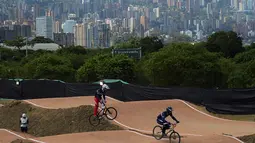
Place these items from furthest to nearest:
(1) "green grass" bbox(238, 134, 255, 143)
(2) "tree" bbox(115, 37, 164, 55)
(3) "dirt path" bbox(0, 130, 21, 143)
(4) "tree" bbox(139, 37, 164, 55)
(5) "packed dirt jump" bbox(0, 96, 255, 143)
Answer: (4) "tree" bbox(139, 37, 164, 55) < (2) "tree" bbox(115, 37, 164, 55) < (3) "dirt path" bbox(0, 130, 21, 143) < (5) "packed dirt jump" bbox(0, 96, 255, 143) < (1) "green grass" bbox(238, 134, 255, 143)

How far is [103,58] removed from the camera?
51438mm

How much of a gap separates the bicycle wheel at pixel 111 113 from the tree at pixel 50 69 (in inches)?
1129

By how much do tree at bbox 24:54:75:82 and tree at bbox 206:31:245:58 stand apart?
36.0 meters

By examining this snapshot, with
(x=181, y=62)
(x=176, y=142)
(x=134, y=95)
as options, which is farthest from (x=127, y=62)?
(x=176, y=142)

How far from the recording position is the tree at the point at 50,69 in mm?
50750

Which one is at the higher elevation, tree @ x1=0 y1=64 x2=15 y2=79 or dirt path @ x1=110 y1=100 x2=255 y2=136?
dirt path @ x1=110 y1=100 x2=255 y2=136

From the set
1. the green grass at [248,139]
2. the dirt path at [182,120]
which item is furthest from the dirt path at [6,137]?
the green grass at [248,139]

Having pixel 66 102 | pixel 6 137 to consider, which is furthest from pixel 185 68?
pixel 6 137

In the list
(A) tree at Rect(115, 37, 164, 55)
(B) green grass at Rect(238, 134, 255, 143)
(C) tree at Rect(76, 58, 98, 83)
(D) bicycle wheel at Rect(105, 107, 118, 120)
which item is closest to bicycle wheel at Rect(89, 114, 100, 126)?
(D) bicycle wheel at Rect(105, 107, 118, 120)

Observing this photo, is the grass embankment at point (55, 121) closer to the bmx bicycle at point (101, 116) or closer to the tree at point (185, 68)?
the bmx bicycle at point (101, 116)

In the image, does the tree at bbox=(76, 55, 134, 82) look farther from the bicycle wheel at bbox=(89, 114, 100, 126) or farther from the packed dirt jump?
the bicycle wheel at bbox=(89, 114, 100, 126)

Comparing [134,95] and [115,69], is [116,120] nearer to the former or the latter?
[134,95]

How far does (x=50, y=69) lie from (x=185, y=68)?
58.8ft

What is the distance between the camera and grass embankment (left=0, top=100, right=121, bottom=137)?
21594 millimetres
